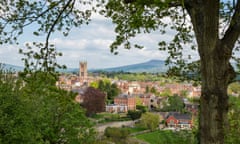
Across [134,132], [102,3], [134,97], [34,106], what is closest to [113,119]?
[134,132]

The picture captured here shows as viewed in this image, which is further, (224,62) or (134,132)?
(134,132)

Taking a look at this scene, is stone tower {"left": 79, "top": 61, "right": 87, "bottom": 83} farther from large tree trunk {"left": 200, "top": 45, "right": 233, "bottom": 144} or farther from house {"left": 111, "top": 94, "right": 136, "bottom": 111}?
large tree trunk {"left": 200, "top": 45, "right": 233, "bottom": 144}

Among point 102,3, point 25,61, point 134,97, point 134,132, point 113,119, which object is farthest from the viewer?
point 134,97

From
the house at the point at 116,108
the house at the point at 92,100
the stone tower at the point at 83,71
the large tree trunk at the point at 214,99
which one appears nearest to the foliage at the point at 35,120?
the large tree trunk at the point at 214,99

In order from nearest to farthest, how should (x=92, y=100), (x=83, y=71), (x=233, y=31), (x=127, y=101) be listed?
(x=233, y=31) → (x=92, y=100) → (x=127, y=101) → (x=83, y=71)

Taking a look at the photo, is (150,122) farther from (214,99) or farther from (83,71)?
(83,71)

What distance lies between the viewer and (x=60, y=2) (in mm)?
4000

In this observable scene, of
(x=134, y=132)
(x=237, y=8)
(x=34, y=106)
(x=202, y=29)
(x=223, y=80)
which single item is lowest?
(x=134, y=132)

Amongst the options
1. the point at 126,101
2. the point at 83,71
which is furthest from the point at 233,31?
the point at 83,71

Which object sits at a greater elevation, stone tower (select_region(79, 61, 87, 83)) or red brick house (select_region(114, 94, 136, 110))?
stone tower (select_region(79, 61, 87, 83))

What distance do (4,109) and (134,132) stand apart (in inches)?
1871

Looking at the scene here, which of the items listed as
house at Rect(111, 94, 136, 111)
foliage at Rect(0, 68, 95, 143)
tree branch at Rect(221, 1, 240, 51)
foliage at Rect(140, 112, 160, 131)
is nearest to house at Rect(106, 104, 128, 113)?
house at Rect(111, 94, 136, 111)

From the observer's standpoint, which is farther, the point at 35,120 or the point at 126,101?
the point at 126,101

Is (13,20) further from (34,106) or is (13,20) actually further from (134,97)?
(134,97)
